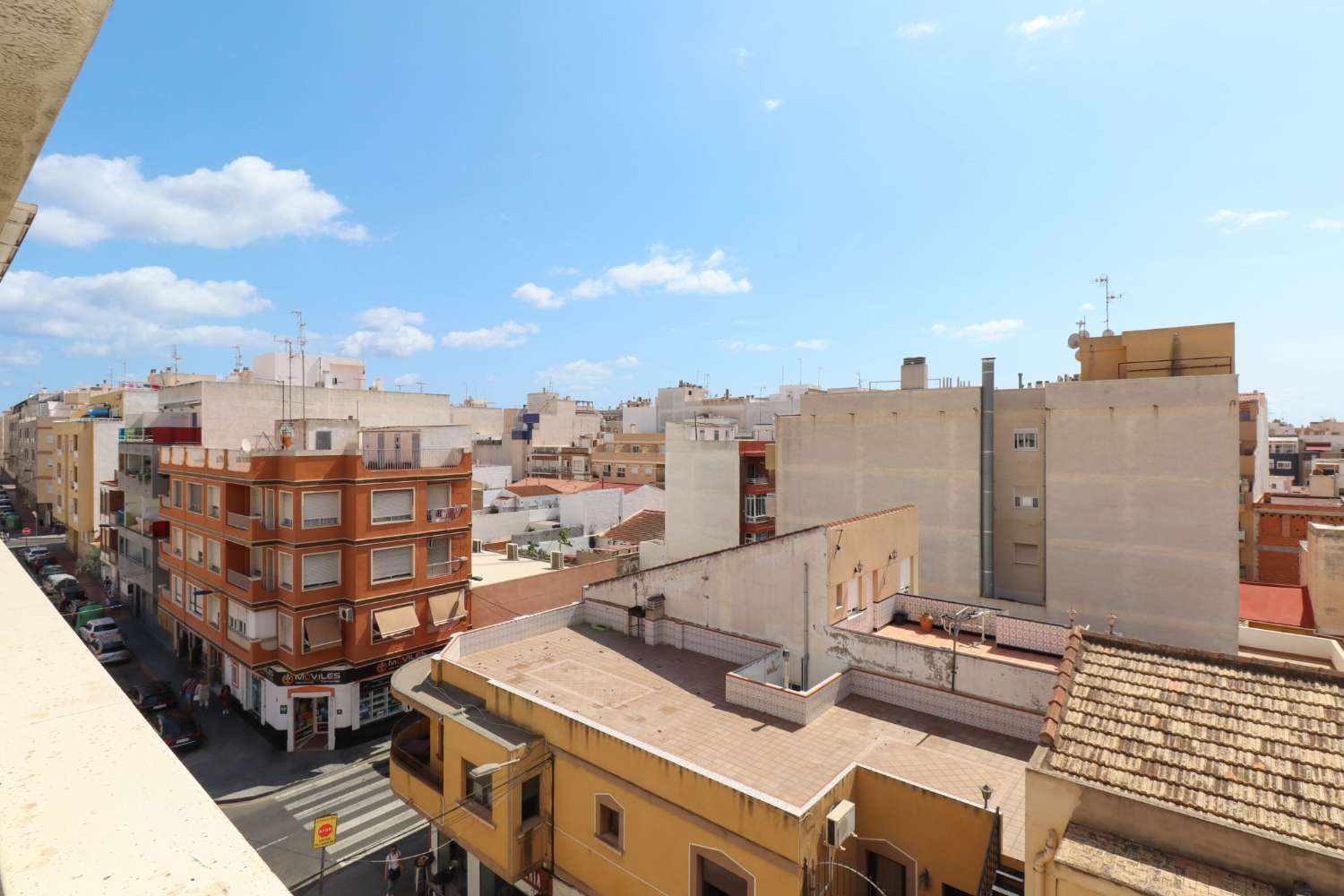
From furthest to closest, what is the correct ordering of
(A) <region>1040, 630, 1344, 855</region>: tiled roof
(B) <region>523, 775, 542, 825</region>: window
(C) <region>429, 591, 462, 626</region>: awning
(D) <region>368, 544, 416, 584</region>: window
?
(C) <region>429, 591, 462, 626</region>: awning < (D) <region>368, 544, 416, 584</region>: window < (B) <region>523, 775, 542, 825</region>: window < (A) <region>1040, 630, 1344, 855</region>: tiled roof

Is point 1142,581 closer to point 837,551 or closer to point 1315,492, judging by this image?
point 837,551

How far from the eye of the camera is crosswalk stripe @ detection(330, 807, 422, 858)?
19.2 metres

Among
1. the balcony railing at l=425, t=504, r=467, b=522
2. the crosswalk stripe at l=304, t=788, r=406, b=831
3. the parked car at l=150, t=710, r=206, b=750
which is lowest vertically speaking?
the crosswalk stripe at l=304, t=788, r=406, b=831

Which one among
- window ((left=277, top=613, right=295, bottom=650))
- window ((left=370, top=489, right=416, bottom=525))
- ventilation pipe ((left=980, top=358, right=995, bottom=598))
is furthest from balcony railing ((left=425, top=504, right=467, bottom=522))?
ventilation pipe ((left=980, top=358, right=995, bottom=598))

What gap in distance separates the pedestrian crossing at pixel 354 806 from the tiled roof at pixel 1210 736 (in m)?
19.4

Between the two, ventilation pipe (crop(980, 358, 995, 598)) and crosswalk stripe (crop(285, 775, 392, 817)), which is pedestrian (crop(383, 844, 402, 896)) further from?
ventilation pipe (crop(980, 358, 995, 598))

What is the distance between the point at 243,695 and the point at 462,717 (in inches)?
738

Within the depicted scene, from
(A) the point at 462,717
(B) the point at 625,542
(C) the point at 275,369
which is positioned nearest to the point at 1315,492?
(B) the point at 625,542

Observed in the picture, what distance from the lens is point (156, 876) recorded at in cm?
→ 154

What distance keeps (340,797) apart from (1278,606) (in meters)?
37.7

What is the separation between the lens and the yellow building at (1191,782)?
655cm

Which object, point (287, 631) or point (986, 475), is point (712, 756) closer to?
point (287, 631)

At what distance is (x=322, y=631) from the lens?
2575 cm

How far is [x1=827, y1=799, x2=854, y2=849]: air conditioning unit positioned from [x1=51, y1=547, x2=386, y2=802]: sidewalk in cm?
1956
